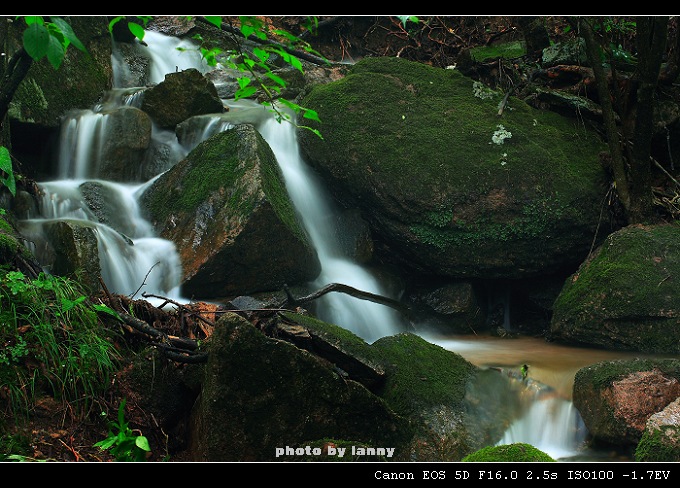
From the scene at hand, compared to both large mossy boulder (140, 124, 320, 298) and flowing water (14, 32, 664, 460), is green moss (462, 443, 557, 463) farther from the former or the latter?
large mossy boulder (140, 124, 320, 298)

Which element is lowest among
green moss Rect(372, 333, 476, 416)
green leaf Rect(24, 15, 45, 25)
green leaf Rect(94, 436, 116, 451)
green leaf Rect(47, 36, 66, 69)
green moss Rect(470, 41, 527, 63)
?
green moss Rect(372, 333, 476, 416)

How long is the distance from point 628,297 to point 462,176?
82.4 inches

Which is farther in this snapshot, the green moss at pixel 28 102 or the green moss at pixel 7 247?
the green moss at pixel 28 102

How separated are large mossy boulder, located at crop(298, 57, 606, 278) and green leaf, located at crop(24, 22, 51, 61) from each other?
195 inches

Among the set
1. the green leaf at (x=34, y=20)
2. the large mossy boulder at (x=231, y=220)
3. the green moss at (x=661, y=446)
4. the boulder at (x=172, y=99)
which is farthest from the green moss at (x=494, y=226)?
the green leaf at (x=34, y=20)

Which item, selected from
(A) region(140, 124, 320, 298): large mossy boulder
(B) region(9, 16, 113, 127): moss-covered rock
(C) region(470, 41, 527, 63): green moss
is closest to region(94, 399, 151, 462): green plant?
(A) region(140, 124, 320, 298): large mossy boulder

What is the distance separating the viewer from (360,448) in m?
3.18

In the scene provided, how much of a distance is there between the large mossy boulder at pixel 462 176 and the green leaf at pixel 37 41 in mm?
4944

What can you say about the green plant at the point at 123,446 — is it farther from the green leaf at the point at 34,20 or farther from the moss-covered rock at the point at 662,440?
the moss-covered rock at the point at 662,440

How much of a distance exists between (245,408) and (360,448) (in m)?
0.66

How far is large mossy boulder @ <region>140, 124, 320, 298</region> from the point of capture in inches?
230

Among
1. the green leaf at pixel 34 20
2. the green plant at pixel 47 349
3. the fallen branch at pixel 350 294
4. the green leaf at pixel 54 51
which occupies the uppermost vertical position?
the green leaf at pixel 34 20

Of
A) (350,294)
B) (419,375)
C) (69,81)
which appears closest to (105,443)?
(419,375)

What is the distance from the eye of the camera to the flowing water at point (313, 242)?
4.47m
